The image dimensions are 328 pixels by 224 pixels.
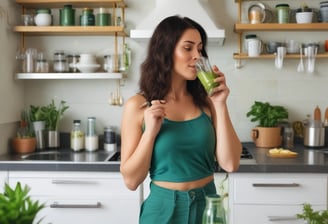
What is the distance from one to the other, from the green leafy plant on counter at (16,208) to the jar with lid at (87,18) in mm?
2295

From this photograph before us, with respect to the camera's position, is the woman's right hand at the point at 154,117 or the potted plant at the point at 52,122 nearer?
the woman's right hand at the point at 154,117

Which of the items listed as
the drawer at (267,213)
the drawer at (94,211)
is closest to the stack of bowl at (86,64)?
the drawer at (94,211)

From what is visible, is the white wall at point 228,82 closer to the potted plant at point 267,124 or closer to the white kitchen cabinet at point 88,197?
the potted plant at point 267,124

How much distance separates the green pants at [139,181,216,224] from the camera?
1.47 m

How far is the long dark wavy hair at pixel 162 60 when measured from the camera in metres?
1.57

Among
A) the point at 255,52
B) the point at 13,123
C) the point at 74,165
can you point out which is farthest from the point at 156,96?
the point at 13,123

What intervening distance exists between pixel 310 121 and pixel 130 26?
1.40 m

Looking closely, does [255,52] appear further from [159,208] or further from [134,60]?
[159,208]

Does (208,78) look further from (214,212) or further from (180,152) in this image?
(214,212)

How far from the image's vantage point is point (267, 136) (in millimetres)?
2969

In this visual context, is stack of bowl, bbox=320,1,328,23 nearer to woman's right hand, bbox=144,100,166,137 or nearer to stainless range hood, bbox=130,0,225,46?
stainless range hood, bbox=130,0,225,46

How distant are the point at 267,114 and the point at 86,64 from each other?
1266mm

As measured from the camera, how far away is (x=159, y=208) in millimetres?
1495

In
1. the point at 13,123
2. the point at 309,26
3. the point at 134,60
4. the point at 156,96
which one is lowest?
the point at 13,123
